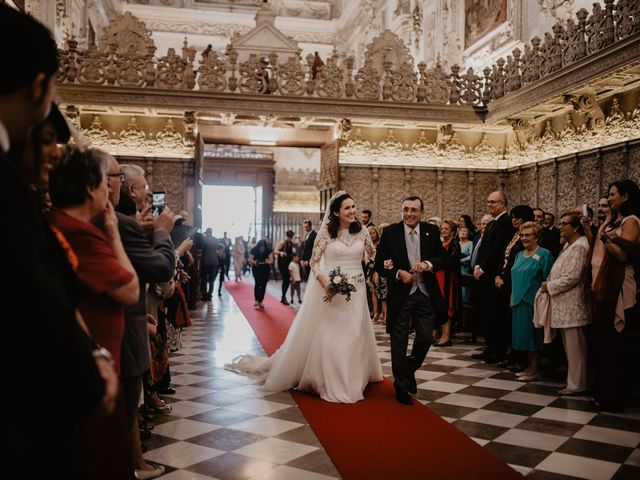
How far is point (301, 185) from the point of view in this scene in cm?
2408

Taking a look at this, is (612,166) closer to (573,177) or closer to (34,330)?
(573,177)

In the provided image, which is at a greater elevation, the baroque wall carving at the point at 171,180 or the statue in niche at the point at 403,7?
the statue in niche at the point at 403,7

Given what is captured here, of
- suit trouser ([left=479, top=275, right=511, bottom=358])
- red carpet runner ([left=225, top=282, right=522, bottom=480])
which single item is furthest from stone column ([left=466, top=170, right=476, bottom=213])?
red carpet runner ([left=225, top=282, right=522, bottom=480])

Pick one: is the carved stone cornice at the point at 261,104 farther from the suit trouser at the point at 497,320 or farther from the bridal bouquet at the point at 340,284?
the bridal bouquet at the point at 340,284

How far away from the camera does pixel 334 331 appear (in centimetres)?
529

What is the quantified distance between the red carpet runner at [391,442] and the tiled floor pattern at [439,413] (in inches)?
4.8

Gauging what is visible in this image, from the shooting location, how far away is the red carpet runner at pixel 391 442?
347 cm

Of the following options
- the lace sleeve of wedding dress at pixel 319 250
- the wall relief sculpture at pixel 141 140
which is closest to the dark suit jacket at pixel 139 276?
the lace sleeve of wedding dress at pixel 319 250

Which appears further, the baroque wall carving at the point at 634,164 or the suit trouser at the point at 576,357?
the baroque wall carving at the point at 634,164

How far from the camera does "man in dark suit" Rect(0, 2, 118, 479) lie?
118 cm

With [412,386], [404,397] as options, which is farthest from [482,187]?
[404,397]

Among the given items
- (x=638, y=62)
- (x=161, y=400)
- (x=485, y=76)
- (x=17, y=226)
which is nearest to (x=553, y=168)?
(x=485, y=76)

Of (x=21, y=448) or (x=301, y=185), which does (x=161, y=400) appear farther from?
(x=301, y=185)

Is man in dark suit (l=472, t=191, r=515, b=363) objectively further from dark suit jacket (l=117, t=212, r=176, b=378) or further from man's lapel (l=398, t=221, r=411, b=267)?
dark suit jacket (l=117, t=212, r=176, b=378)
